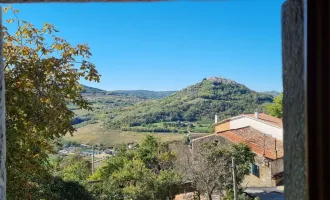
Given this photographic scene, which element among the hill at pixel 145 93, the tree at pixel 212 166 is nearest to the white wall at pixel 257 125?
the tree at pixel 212 166

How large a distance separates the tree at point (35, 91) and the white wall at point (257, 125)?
6755mm

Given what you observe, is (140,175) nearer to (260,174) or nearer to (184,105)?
(260,174)

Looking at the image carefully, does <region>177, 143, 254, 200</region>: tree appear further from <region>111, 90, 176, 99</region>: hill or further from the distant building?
<region>111, 90, 176, 99</region>: hill

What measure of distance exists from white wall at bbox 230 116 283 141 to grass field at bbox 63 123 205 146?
2.02 m

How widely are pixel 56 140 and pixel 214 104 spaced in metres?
8.27

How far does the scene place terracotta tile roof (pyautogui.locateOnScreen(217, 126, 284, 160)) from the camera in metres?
7.93

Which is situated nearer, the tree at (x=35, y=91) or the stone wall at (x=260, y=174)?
the tree at (x=35, y=91)

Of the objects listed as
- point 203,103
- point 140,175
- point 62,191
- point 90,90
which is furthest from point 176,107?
point 62,191

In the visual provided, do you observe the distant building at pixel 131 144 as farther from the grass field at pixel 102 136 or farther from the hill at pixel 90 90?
the hill at pixel 90 90

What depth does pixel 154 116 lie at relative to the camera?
9891 mm

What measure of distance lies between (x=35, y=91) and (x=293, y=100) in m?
2.21

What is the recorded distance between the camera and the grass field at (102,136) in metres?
7.39

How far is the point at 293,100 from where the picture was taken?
45 centimetres

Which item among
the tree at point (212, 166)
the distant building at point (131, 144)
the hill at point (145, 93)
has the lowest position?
the tree at point (212, 166)
